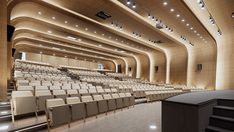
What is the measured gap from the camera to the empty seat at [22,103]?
10.6 feet

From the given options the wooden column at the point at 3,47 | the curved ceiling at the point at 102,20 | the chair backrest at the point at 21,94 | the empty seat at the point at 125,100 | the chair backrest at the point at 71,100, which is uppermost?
the curved ceiling at the point at 102,20

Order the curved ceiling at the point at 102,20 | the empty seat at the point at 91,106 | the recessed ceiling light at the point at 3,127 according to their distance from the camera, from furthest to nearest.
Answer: the curved ceiling at the point at 102,20 → the empty seat at the point at 91,106 → the recessed ceiling light at the point at 3,127

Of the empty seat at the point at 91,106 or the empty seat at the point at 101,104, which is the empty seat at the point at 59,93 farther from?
the empty seat at the point at 101,104

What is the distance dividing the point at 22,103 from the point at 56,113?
0.83 metres

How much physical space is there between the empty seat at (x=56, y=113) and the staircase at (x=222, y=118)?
7.56 feet

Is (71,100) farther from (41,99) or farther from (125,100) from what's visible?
(125,100)

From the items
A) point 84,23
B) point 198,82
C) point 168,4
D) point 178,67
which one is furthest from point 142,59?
point 168,4

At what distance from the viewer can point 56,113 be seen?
3.02 metres

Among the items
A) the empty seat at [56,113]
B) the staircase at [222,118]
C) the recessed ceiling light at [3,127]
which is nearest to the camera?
the staircase at [222,118]

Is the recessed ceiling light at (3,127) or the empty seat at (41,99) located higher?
the empty seat at (41,99)

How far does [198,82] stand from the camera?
13.5m

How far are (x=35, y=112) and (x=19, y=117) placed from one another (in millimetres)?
309

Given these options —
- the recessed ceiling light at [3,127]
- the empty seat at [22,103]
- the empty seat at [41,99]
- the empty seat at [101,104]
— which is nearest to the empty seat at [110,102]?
the empty seat at [101,104]

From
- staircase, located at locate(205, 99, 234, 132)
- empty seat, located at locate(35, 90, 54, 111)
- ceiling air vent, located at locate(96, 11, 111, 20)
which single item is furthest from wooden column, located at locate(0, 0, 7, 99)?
staircase, located at locate(205, 99, 234, 132)
